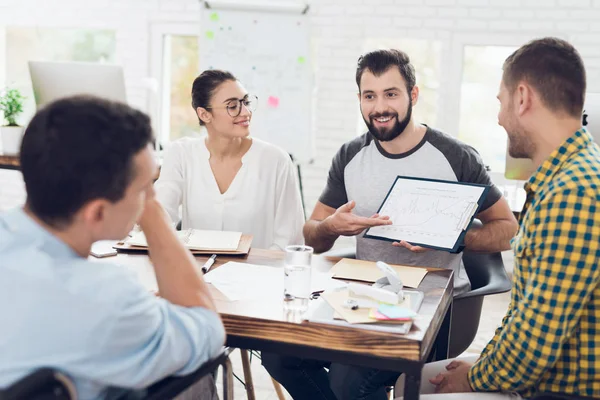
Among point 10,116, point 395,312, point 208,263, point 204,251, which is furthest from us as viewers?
point 10,116

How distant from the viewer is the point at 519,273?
1.38 metres

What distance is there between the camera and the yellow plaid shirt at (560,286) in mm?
1220

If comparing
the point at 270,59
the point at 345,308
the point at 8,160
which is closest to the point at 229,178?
the point at 345,308

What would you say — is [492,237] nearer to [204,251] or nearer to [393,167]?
[393,167]

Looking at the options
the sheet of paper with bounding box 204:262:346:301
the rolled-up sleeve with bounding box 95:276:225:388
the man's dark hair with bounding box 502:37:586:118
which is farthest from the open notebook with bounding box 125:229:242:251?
the man's dark hair with bounding box 502:37:586:118

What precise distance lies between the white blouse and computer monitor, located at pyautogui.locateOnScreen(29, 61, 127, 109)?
1.07 meters

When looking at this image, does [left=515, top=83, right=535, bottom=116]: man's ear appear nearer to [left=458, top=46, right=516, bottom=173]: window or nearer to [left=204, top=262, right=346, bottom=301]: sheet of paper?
[left=204, top=262, right=346, bottom=301]: sheet of paper

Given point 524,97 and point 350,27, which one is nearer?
point 524,97

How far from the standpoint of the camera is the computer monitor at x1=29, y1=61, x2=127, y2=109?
3.46 m

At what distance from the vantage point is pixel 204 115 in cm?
260

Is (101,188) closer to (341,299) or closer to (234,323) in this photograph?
(234,323)

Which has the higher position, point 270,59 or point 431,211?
point 270,59

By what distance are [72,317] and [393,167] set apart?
4.87 ft

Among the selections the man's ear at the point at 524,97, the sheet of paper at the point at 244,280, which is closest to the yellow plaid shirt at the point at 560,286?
the man's ear at the point at 524,97
